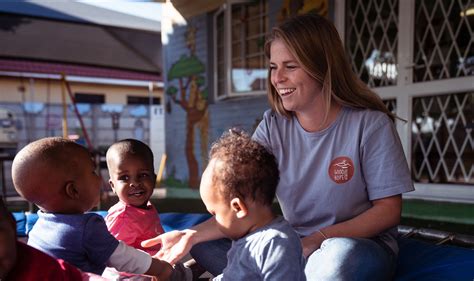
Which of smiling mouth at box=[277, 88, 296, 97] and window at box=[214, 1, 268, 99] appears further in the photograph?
window at box=[214, 1, 268, 99]

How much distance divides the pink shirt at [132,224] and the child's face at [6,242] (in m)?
0.67

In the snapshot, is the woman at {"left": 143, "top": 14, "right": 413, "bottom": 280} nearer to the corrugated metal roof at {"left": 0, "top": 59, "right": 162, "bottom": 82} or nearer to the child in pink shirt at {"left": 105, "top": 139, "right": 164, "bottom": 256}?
the child in pink shirt at {"left": 105, "top": 139, "right": 164, "bottom": 256}

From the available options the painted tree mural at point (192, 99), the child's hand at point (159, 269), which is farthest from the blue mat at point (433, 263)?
the painted tree mural at point (192, 99)

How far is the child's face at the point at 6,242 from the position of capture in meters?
0.89

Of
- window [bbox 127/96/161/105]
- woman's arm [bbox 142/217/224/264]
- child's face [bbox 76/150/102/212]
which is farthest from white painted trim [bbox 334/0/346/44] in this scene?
window [bbox 127/96/161/105]

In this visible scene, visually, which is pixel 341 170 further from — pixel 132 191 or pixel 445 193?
pixel 445 193

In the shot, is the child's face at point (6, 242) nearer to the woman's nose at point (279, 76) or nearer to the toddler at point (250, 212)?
the toddler at point (250, 212)

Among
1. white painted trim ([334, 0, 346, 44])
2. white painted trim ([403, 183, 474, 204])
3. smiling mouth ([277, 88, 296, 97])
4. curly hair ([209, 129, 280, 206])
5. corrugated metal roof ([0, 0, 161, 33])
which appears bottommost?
white painted trim ([403, 183, 474, 204])

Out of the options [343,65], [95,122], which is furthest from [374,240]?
[95,122]

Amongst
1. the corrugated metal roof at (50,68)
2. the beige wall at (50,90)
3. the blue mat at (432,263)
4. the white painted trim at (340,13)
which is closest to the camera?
the blue mat at (432,263)

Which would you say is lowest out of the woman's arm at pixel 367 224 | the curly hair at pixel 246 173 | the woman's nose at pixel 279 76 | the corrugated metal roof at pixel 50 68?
the woman's arm at pixel 367 224

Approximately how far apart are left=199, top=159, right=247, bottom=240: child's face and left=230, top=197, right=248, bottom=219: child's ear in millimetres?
13

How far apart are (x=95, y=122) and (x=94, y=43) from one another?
6.88 metres

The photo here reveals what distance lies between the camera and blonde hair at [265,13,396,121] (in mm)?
1450
